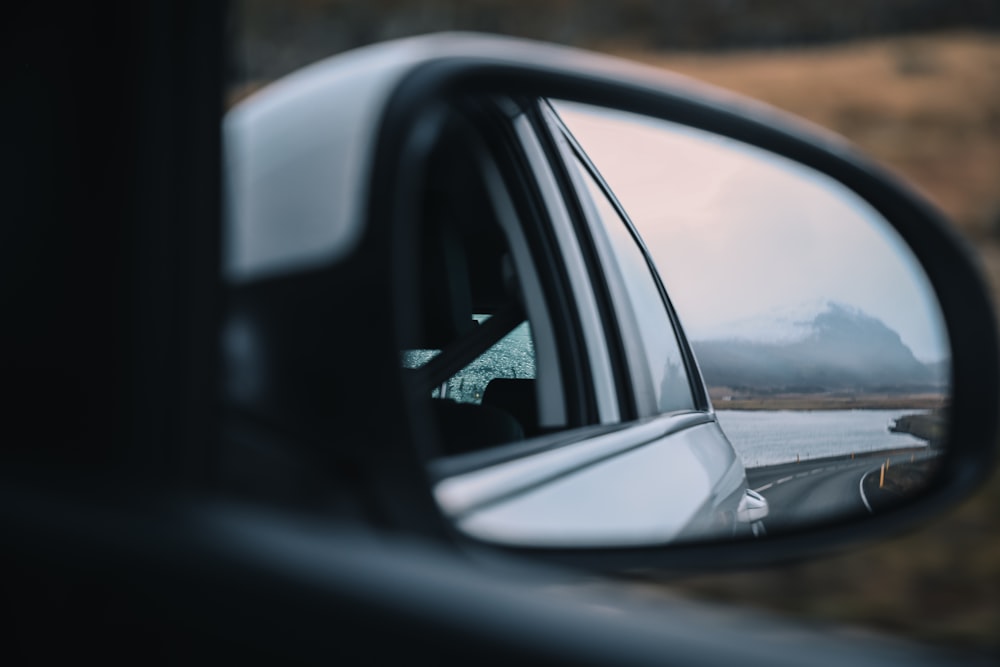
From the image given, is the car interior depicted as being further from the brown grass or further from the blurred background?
the brown grass

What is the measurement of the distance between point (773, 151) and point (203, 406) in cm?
130

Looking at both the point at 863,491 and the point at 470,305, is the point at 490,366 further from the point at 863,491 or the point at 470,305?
the point at 863,491

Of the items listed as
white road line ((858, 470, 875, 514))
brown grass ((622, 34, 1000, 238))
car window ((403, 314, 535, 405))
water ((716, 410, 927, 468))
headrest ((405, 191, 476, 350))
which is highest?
brown grass ((622, 34, 1000, 238))

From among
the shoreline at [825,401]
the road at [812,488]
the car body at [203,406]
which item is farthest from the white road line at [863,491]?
the car body at [203,406]

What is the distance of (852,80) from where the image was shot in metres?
33.0

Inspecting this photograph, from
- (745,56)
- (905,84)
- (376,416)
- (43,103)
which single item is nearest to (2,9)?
(43,103)

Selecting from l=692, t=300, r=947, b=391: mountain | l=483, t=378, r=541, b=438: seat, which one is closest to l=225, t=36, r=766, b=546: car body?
l=483, t=378, r=541, b=438: seat

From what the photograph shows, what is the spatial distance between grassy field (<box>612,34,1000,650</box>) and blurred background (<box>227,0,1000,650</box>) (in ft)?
0.05

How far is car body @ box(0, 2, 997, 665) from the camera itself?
0.81 metres

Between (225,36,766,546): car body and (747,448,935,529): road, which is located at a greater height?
(225,36,766,546): car body

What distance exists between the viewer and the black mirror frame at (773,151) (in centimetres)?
113

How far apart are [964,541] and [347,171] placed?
5.92 meters

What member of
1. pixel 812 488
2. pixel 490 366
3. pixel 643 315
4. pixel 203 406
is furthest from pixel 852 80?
pixel 203 406

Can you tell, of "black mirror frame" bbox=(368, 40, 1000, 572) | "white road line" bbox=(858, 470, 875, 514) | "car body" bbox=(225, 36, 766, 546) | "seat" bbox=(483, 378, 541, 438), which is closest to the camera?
"car body" bbox=(225, 36, 766, 546)
